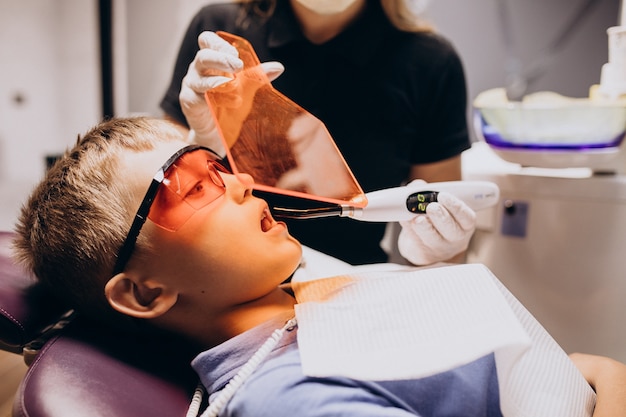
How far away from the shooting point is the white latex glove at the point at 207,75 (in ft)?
2.72

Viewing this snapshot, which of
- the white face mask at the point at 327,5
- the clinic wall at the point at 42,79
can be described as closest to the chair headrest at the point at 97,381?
the white face mask at the point at 327,5

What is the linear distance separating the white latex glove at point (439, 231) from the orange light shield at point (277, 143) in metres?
0.15

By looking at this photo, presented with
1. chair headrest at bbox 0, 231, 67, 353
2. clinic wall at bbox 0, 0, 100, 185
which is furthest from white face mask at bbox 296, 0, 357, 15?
clinic wall at bbox 0, 0, 100, 185

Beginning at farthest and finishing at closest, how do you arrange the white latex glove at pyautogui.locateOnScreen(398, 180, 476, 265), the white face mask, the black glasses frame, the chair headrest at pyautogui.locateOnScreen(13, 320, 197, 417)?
the white face mask, the white latex glove at pyautogui.locateOnScreen(398, 180, 476, 265), the black glasses frame, the chair headrest at pyautogui.locateOnScreen(13, 320, 197, 417)

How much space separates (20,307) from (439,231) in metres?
0.73

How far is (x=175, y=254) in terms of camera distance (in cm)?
77

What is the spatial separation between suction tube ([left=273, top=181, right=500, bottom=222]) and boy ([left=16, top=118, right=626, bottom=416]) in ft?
0.29

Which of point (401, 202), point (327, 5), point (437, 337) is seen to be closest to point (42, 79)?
point (327, 5)

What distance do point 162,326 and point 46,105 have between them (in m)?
1.77

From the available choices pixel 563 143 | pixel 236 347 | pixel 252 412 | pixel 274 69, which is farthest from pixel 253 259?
pixel 563 143

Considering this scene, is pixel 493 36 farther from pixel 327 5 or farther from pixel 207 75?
pixel 207 75

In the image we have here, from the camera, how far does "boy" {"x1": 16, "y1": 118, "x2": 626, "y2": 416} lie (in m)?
0.73

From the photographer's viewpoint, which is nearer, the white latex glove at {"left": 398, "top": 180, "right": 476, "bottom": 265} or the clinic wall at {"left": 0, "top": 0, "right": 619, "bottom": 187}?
the white latex glove at {"left": 398, "top": 180, "right": 476, "bottom": 265}

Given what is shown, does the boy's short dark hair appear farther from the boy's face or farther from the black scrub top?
the black scrub top
